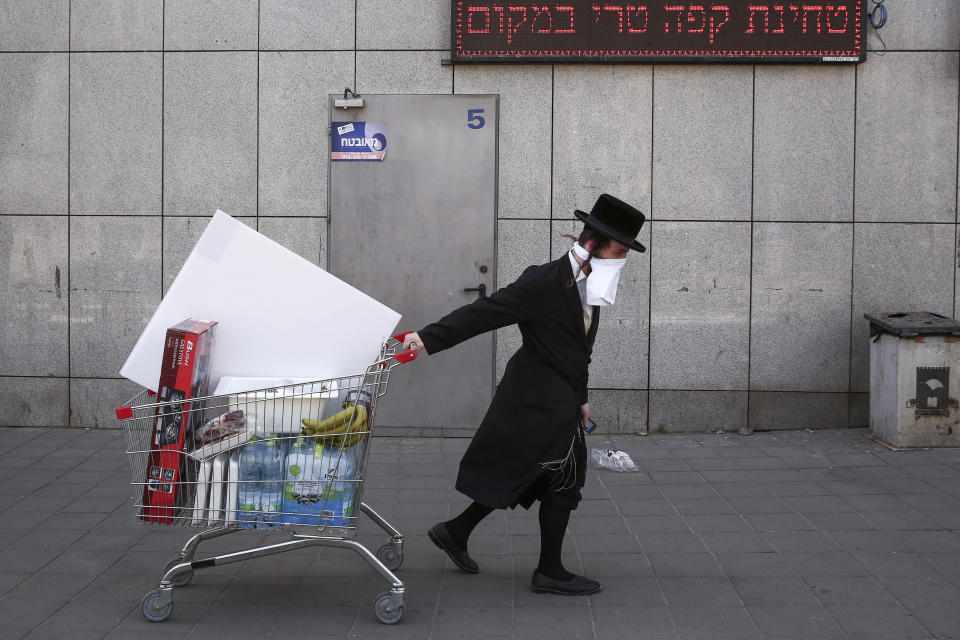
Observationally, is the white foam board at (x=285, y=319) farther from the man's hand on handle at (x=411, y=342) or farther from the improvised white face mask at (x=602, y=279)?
the improvised white face mask at (x=602, y=279)

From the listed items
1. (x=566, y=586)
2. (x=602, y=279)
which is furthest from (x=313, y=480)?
(x=602, y=279)

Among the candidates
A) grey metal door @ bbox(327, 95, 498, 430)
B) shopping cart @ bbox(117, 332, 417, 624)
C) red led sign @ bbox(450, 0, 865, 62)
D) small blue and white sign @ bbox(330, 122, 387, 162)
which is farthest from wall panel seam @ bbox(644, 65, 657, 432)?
shopping cart @ bbox(117, 332, 417, 624)

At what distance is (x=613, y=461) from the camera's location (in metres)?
7.14

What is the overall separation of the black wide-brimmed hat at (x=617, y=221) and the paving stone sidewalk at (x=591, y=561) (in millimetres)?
1671

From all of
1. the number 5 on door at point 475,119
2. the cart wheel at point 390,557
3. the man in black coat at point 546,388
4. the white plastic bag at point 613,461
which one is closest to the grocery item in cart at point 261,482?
the man in black coat at point 546,388

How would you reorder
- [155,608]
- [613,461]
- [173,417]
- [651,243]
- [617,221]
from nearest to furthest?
[173,417] < [155,608] < [617,221] < [613,461] < [651,243]

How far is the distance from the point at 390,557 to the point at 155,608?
4.02ft

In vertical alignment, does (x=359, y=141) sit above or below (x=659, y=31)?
below

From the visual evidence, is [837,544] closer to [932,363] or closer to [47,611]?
[932,363]

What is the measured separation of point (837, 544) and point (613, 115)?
4.11 metres

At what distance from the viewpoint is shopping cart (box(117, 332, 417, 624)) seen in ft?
13.4

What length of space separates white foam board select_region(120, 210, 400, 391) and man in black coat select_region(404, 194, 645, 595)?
38 centimetres

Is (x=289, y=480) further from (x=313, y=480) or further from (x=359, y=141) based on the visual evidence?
(x=359, y=141)

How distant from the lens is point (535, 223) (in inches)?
320
